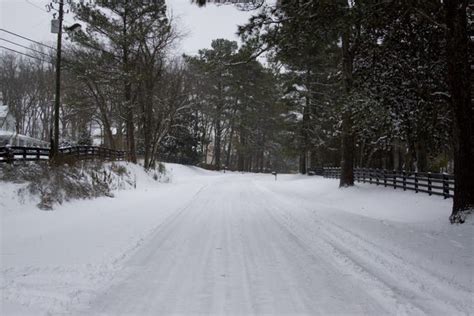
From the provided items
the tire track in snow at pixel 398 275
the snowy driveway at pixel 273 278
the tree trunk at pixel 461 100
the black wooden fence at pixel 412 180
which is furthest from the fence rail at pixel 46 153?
the black wooden fence at pixel 412 180

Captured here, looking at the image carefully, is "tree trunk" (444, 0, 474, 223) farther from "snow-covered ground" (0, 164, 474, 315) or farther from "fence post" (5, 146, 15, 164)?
"fence post" (5, 146, 15, 164)

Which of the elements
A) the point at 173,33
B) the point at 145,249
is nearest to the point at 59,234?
the point at 145,249

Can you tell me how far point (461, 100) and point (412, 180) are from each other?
8.17m

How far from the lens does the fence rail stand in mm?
12078

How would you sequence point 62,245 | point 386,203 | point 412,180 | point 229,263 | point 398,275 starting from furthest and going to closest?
point 412,180 → point 386,203 → point 62,245 → point 229,263 → point 398,275

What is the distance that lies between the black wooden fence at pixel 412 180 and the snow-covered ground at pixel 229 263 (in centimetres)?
129

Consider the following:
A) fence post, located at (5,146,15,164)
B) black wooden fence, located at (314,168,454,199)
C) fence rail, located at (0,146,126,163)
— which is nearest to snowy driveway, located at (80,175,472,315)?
black wooden fence, located at (314,168,454,199)

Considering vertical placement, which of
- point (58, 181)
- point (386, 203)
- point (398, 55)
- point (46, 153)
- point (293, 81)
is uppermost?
point (293, 81)

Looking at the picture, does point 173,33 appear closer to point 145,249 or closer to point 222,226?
point 222,226

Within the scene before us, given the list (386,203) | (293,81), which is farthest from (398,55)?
(293,81)

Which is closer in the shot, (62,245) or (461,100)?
(62,245)

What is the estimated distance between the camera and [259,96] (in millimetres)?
50562

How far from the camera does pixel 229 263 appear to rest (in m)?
6.04

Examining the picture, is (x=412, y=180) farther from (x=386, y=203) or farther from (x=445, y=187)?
(x=445, y=187)
